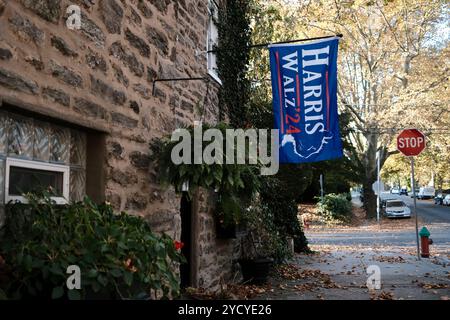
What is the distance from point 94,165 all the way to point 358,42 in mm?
22236

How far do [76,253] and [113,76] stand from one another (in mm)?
1887

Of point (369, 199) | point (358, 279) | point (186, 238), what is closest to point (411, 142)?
point (358, 279)

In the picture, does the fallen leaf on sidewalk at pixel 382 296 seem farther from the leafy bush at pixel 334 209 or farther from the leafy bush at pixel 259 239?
the leafy bush at pixel 334 209

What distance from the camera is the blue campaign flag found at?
6664 mm

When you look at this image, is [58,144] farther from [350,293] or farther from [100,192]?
[350,293]

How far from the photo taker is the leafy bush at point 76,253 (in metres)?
2.36

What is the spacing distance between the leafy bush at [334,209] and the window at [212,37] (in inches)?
797

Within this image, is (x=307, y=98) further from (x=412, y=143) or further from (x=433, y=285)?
(x=412, y=143)

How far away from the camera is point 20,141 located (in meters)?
3.00

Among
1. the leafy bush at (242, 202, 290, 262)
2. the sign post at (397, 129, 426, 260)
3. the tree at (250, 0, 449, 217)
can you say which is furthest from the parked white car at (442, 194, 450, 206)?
the leafy bush at (242, 202, 290, 262)

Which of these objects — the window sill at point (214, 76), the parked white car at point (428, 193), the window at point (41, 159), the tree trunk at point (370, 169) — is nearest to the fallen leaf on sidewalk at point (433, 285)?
the window sill at point (214, 76)

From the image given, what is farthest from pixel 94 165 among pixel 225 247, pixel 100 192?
pixel 225 247

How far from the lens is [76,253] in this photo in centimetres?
248
